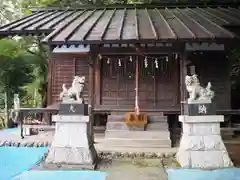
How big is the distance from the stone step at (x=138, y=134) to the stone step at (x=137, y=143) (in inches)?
6.9

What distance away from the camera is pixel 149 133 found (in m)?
8.07

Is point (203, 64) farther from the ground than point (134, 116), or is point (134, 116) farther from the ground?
point (203, 64)

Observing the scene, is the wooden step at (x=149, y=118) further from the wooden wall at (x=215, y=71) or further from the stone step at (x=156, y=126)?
the wooden wall at (x=215, y=71)

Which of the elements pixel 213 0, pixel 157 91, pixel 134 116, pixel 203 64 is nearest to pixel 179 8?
pixel 213 0

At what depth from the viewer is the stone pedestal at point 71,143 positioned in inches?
232

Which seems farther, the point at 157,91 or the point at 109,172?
the point at 157,91

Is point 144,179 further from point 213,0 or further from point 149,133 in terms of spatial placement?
point 213,0

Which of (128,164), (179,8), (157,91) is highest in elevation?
(179,8)

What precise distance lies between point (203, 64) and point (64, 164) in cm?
597

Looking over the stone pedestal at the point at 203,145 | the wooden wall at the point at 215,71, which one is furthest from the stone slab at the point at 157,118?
the stone pedestal at the point at 203,145

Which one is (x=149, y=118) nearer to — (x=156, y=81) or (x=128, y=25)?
(x=156, y=81)

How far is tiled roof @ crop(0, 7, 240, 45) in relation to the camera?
6363 mm

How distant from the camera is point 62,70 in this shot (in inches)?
398

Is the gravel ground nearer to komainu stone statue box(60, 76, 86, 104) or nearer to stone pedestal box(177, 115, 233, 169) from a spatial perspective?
stone pedestal box(177, 115, 233, 169)
